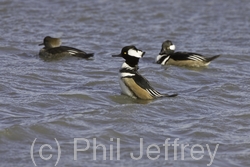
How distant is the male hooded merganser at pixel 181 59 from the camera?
13086 millimetres

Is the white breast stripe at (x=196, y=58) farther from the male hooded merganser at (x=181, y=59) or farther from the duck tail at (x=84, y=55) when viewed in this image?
the duck tail at (x=84, y=55)

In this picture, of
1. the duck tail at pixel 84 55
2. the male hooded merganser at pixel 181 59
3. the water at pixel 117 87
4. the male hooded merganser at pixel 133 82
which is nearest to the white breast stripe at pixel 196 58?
the male hooded merganser at pixel 181 59

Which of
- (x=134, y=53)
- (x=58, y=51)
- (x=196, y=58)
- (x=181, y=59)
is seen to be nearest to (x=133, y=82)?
(x=134, y=53)

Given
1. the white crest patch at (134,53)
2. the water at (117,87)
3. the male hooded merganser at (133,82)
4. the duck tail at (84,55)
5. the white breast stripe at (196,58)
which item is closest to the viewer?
the water at (117,87)

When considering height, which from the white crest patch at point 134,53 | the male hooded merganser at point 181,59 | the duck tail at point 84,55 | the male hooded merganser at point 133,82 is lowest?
the male hooded merganser at point 181,59

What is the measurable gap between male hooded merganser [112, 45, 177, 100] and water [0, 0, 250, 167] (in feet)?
0.53

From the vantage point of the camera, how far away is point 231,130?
8469 mm

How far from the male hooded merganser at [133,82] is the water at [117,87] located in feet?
0.53

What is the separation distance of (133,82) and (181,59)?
348cm

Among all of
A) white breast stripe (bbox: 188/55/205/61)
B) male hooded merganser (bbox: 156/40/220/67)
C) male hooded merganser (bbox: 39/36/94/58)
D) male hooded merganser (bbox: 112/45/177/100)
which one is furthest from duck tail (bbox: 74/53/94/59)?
male hooded merganser (bbox: 112/45/177/100)

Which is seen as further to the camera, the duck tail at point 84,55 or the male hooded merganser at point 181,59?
the duck tail at point 84,55

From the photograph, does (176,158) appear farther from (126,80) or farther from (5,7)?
(5,7)

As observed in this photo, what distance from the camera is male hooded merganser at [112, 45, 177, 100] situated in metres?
9.98

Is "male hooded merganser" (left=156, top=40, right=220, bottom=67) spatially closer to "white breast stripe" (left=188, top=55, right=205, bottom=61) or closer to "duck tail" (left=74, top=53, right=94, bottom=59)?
"white breast stripe" (left=188, top=55, right=205, bottom=61)
